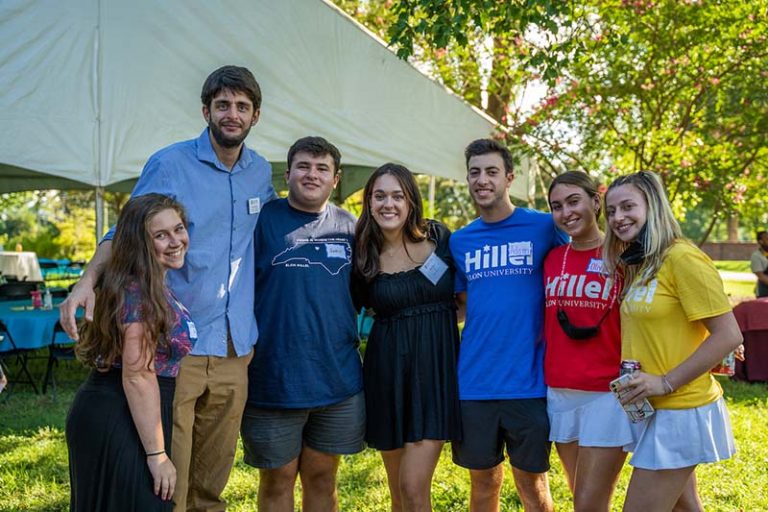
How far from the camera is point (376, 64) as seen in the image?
6.86 metres

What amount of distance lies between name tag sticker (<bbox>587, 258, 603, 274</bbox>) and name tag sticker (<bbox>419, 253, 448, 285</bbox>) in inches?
24.4

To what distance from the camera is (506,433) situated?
9.82 ft

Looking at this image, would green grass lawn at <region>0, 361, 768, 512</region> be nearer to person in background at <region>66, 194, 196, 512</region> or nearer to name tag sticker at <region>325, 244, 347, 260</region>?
name tag sticker at <region>325, 244, 347, 260</region>

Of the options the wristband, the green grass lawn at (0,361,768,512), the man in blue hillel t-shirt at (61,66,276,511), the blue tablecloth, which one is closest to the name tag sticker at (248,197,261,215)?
the man in blue hillel t-shirt at (61,66,276,511)

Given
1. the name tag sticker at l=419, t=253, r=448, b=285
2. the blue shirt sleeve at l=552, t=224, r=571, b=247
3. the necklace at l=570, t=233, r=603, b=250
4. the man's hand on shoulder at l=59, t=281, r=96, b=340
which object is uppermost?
Answer: the blue shirt sleeve at l=552, t=224, r=571, b=247

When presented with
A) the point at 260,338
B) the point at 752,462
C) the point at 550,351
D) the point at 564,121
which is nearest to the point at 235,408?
the point at 260,338

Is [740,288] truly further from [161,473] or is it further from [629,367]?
[161,473]

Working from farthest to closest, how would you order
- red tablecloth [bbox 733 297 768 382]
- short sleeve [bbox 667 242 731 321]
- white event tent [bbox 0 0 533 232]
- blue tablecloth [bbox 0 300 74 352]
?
red tablecloth [bbox 733 297 768 382] → blue tablecloth [bbox 0 300 74 352] → white event tent [bbox 0 0 533 232] → short sleeve [bbox 667 242 731 321]

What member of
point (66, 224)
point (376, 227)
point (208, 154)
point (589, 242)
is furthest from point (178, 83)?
point (66, 224)

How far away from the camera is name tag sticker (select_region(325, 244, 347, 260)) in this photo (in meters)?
3.06

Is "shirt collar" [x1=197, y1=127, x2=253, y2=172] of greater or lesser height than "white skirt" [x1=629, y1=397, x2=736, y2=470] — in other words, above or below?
above

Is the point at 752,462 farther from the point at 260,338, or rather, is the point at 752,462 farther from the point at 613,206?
the point at 260,338

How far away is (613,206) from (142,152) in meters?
4.27

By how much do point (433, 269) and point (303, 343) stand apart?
0.64 m
